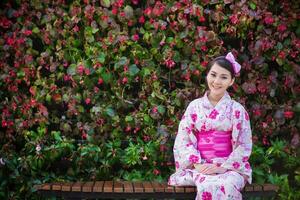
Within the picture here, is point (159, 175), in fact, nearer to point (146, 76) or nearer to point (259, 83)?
point (146, 76)

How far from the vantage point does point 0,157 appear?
4480 millimetres

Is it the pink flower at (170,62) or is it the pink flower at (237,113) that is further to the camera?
the pink flower at (170,62)

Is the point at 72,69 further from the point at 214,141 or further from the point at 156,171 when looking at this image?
the point at 214,141

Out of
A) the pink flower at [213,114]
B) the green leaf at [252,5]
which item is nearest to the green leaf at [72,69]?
the pink flower at [213,114]

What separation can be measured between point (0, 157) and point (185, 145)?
1637 millimetres

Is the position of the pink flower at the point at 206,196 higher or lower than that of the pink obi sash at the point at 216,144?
lower

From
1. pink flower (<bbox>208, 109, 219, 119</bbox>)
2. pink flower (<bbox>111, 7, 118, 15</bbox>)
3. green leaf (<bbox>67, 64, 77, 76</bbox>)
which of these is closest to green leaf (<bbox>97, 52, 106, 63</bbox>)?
green leaf (<bbox>67, 64, 77, 76</bbox>)

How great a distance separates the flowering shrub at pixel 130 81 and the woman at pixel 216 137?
1.68 feet

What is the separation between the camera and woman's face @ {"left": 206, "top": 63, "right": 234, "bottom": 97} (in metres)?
3.79

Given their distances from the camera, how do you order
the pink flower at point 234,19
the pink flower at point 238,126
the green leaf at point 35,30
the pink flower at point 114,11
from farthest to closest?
the green leaf at point 35,30
the pink flower at point 114,11
the pink flower at point 234,19
the pink flower at point 238,126

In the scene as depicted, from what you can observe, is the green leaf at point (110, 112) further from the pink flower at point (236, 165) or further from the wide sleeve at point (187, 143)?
the pink flower at point (236, 165)

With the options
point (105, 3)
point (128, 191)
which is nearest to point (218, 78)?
point (128, 191)

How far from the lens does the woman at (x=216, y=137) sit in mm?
3729

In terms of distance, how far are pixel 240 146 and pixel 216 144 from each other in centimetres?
17
